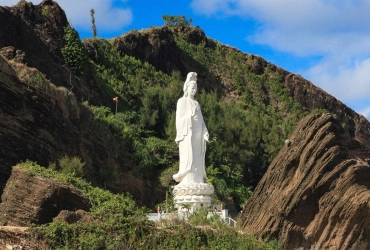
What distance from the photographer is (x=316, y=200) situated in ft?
45.6

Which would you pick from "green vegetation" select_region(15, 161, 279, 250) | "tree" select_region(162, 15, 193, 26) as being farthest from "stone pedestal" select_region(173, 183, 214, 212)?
"tree" select_region(162, 15, 193, 26)

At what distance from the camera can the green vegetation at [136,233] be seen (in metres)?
9.77

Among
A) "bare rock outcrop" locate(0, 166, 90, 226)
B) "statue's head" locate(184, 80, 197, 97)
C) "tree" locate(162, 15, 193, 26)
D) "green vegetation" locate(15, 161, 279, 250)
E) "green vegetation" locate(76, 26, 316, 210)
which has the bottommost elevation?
"green vegetation" locate(15, 161, 279, 250)

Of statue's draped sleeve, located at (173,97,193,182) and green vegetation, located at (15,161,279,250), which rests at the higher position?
statue's draped sleeve, located at (173,97,193,182)

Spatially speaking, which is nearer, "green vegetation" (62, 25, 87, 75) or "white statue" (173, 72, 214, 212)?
"white statue" (173, 72, 214, 212)

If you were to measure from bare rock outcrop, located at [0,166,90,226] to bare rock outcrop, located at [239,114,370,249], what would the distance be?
12.1 feet

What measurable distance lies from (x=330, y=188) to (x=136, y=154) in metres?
15.6

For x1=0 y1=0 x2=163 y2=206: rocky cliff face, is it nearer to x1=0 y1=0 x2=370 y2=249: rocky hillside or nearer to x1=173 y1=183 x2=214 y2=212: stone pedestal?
x1=0 y1=0 x2=370 y2=249: rocky hillside

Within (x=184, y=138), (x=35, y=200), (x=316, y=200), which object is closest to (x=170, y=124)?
(x=184, y=138)

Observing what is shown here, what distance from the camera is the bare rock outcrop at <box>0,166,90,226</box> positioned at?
39.9ft

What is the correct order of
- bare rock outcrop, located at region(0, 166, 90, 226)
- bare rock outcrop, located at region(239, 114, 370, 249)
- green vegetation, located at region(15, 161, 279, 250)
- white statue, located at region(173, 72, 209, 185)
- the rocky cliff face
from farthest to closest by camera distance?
the rocky cliff face
white statue, located at region(173, 72, 209, 185)
bare rock outcrop, located at region(239, 114, 370, 249)
bare rock outcrop, located at region(0, 166, 90, 226)
green vegetation, located at region(15, 161, 279, 250)

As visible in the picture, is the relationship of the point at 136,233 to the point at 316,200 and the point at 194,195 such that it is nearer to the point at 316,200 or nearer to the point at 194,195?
the point at 194,195

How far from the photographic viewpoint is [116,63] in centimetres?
4362

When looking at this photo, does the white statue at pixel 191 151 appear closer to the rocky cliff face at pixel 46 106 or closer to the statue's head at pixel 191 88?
the statue's head at pixel 191 88
